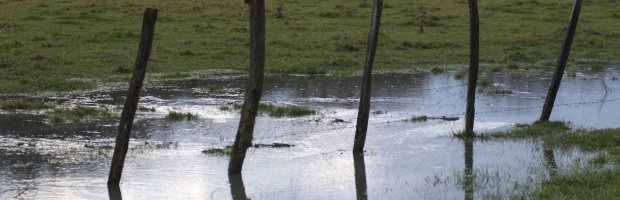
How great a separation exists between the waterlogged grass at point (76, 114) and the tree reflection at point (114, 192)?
17.0ft

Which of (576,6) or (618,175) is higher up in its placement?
(576,6)

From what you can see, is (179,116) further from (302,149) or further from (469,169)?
(469,169)

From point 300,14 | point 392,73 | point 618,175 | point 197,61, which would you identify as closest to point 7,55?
point 197,61

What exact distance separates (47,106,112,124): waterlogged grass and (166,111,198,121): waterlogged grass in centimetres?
108

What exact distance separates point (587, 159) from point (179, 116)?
7457 mm

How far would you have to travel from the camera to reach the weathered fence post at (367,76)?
13.4 m

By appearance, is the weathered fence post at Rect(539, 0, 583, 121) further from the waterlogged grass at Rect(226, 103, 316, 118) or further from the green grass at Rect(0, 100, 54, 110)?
the green grass at Rect(0, 100, 54, 110)

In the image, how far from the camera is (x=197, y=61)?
2603cm

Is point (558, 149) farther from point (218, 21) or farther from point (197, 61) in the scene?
point (218, 21)

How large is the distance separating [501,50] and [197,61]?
32.4ft

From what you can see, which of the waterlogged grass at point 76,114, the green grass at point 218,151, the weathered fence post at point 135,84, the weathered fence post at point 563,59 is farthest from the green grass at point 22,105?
the weathered fence post at point 563,59

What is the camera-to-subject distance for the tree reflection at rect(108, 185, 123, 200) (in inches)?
455

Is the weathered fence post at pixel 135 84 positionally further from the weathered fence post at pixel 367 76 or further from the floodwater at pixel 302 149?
the weathered fence post at pixel 367 76

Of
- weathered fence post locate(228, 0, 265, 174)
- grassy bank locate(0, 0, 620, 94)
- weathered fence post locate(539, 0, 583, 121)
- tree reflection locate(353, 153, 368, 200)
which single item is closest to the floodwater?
tree reflection locate(353, 153, 368, 200)
